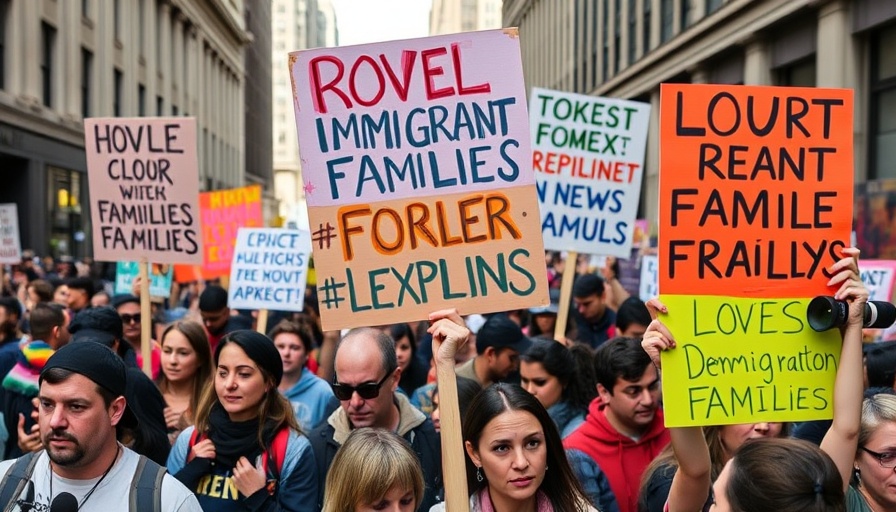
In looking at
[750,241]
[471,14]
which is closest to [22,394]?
[750,241]

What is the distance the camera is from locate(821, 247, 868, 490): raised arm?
10.2 ft

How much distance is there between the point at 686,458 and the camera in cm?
321

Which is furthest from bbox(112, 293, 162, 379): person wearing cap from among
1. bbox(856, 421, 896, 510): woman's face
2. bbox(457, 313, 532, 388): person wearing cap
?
bbox(856, 421, 896, 510): woman's face

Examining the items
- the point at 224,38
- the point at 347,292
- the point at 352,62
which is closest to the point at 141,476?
the point at 347,292

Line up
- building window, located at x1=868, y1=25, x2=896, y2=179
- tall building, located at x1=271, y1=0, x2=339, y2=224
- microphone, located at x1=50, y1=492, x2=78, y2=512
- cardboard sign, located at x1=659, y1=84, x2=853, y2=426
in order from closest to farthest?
microphone, located at x1=50, y1=492, x2=78, y2=512
cardboard sign, located at x1=659, y1=84, x2=853, y2=426
building window, located at x1=868, y1=25, x2=896, y2=179
tall building, located at x1=271, y1=0, x2=339, y2=224

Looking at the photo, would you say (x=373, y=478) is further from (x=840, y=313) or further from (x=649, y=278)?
(x=649, y=278)

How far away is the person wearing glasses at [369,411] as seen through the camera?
4.26 metres

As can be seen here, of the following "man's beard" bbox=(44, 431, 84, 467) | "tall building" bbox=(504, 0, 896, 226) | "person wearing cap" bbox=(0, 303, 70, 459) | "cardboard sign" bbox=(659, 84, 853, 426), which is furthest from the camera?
"tall building" bbox=(504, 0, 896, 226)

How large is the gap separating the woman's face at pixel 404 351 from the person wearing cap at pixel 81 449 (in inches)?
161

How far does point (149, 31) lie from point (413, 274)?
3872 cm

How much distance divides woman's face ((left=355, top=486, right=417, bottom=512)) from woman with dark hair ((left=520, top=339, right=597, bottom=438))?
1.81m

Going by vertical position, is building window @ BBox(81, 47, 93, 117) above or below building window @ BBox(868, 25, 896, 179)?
above

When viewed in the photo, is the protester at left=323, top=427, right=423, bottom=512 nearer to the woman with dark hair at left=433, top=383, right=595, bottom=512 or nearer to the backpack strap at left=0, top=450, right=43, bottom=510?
the woman with dark hair at left=433, top=383, right=595, bottom=512

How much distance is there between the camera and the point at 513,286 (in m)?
3.53
